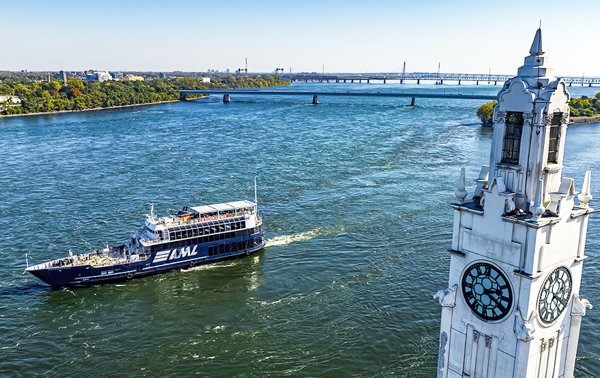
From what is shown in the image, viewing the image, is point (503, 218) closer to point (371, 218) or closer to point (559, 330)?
point (559, 330)

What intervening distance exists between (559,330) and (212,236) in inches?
1340

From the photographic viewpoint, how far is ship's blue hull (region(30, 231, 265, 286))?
38.8 meters

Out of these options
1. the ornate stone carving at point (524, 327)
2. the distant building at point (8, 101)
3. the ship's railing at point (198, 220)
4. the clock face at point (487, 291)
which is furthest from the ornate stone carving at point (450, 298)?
the distant building at point (8, 101)

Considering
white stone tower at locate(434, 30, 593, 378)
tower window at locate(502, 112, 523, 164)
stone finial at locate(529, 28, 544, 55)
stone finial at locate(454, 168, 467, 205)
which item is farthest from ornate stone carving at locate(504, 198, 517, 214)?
stone finial at locate(529, 28, 544, 55)

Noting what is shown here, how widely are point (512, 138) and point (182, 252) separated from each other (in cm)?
3432

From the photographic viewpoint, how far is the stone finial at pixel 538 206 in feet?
43.2

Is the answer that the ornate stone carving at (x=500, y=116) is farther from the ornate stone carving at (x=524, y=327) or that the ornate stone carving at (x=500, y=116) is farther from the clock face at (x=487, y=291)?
the ornate stone carving at (x=524, y=327)

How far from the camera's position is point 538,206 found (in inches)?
523

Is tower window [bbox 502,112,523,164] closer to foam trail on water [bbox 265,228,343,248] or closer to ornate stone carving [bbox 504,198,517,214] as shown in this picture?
ornate stone carving [bbox 504,198,517,214]

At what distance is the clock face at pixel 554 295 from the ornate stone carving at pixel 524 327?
48 cm

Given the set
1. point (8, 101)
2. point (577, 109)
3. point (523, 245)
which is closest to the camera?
point (523, 245)

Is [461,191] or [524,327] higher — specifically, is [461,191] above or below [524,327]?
above

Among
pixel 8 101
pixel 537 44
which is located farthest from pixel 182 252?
pixel 8 101

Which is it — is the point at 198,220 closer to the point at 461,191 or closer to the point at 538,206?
the point at 461,191
